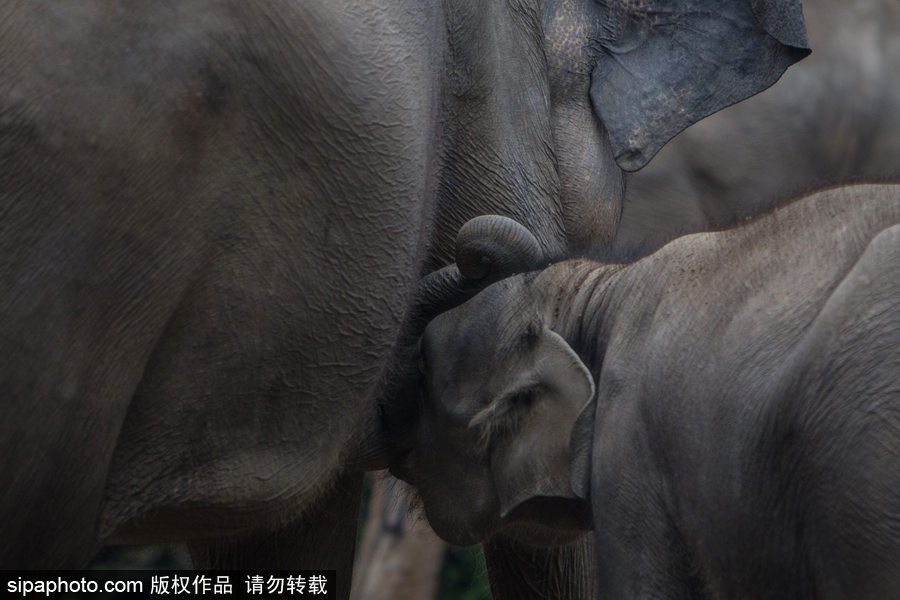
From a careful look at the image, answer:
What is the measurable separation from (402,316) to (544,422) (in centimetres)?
28

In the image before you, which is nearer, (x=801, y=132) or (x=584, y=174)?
(x=584, y=174)

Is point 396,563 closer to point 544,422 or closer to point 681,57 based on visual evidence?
point 681,57

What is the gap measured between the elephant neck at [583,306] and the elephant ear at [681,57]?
0.45 meters

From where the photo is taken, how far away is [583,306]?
2.03 meters

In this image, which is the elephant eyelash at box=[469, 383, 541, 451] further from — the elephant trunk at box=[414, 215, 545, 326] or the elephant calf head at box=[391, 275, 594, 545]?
the elephant trunk at box=[414, 215, 545, 326]

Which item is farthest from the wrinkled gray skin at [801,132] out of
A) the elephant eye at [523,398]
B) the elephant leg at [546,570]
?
the elephant eye at [523,398]

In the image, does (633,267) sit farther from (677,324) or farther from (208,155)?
(208,155)

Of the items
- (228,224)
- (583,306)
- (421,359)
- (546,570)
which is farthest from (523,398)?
(546,570)

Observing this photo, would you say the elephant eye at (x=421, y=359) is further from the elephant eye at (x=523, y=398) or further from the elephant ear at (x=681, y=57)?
the elephant ear at (x=681, y=57)

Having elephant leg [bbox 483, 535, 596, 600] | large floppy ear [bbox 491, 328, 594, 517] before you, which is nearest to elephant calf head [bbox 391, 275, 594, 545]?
large floppy ear [bbox 491, 328, 594, 517]

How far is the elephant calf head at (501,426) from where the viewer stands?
191cm

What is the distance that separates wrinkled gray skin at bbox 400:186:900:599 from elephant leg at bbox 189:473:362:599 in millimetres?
282

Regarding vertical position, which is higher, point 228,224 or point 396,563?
point 228,224

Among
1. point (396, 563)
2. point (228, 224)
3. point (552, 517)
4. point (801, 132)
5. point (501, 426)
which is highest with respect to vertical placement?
point (228, 224)
